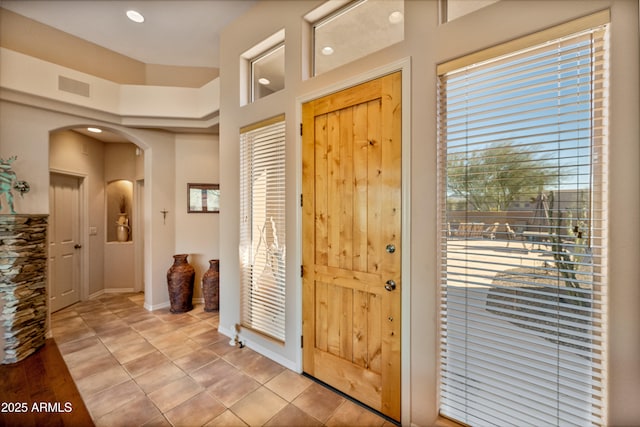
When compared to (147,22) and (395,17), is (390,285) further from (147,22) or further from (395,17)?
(147,22)

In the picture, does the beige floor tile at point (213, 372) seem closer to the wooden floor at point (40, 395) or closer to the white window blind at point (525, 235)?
the wooden floor at point (40, 395)

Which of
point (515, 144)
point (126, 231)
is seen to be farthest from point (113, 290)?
point (515, 144)

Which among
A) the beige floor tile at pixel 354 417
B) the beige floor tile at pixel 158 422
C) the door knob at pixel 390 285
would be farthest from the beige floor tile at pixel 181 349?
the door knob at pixel 390 285

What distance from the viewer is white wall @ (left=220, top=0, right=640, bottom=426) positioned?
1143mm

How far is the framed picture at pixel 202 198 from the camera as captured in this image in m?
4.25

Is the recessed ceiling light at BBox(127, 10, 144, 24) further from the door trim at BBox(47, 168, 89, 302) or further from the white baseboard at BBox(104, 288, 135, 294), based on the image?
the white baseboard at BBox(104, 288, 135, 294)

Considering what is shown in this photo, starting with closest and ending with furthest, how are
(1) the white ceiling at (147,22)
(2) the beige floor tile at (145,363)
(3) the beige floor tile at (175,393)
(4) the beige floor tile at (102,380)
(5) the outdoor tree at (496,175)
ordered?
(5) the outdoor tree at (496,175) → (3) the beige floor tile at (175,393) → (4) the beige floor tile at (102,380) → (2) the beige floor tile at (145,363) → (1) the white ceiling at (147,22)

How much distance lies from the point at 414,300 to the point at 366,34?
6.59 feet

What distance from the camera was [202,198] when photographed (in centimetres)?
430

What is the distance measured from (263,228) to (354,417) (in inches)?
69.3

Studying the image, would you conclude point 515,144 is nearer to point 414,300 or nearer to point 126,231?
point 414,300

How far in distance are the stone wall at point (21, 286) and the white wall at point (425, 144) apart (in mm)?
1925

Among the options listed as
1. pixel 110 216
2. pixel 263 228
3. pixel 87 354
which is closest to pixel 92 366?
pixel 87 354

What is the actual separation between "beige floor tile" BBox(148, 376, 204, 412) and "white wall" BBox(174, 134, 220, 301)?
2251mm
